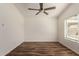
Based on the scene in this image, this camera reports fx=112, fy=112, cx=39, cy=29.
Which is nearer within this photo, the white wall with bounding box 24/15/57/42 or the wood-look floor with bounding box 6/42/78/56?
the wood-look floor with bounding box 6/42/78/56

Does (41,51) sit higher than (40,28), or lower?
lower

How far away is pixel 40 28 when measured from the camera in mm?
8406

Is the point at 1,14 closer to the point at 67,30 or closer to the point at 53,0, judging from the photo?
the point at 53,0

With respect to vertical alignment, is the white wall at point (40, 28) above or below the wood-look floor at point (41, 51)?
above

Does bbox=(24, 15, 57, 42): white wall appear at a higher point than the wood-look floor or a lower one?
higher

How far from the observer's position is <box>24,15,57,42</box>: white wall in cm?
822

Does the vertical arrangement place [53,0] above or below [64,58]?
above

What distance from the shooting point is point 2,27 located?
347cm

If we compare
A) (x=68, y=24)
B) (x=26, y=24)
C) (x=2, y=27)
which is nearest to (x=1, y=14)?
(x=2, y=27)

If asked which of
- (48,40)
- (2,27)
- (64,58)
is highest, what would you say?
(2,27)

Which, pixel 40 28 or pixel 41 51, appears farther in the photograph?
pixel 40 28

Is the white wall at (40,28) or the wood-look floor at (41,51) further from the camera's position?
the white wall at (40,28)

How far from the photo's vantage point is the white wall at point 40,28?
8219 mm

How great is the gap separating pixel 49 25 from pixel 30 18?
1.51 metres
